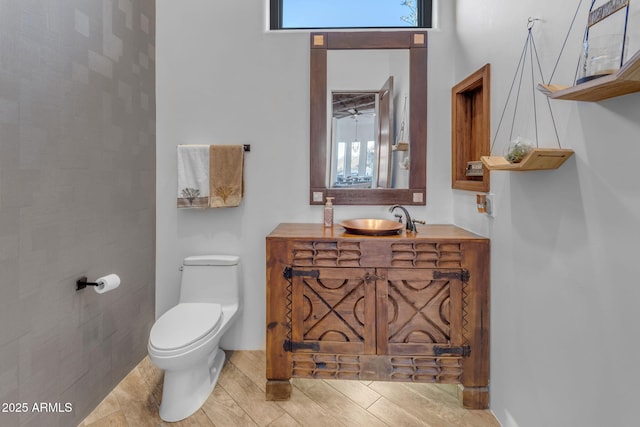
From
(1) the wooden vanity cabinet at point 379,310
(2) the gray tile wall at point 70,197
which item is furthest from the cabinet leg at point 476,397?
(2) the gray tile wall at point 70,197

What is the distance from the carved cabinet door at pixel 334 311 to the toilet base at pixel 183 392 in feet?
1.85

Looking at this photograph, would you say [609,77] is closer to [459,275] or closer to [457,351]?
[459,275]

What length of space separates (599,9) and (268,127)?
181cm

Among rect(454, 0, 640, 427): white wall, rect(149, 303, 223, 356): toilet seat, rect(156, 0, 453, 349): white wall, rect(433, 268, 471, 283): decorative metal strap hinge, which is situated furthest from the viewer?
rect(156, 0, 453, 349): white wall

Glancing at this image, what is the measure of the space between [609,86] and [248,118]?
196 centimetres

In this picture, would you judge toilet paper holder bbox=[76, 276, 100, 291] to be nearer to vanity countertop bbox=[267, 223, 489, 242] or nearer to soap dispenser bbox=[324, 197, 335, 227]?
vanity countertop bbox=[267, 223, 489, 242]

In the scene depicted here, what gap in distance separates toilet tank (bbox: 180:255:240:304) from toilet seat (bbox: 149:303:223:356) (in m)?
0.13

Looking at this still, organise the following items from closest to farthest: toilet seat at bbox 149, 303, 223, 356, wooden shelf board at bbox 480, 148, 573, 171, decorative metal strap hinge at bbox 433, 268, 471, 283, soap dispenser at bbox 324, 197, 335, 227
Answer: wooden shelf board at bbox 480, 148, 573, 171
toilet seat at bbox 149, 303, 223, 356
decorative metal strap hinge at bbox 433, 268, 471, 283
soap dispenser at bbox 324, 197, 335, 227

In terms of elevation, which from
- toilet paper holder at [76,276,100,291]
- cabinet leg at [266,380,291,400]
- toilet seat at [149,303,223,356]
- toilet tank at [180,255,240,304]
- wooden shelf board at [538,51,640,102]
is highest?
wooden shelf board at [538,51,640,102]

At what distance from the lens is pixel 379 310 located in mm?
1775

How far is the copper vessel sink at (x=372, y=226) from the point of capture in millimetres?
1871

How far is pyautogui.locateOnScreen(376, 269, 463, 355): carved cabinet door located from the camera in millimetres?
1765

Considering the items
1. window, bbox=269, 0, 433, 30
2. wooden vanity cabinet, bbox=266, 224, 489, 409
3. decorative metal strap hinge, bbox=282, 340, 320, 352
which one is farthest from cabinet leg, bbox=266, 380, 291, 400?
window, bbox=269, 0, 433, 30

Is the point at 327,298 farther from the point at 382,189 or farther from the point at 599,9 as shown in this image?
the point at 599,9
